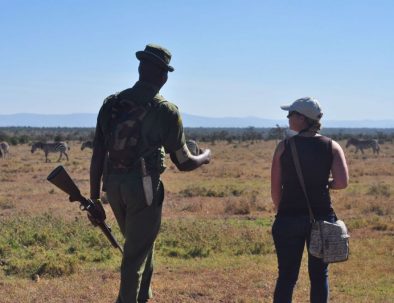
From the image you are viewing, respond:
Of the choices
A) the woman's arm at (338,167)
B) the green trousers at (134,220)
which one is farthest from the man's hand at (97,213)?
the woman's arm at (338,167)

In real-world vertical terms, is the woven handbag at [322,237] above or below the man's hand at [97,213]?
Result: below

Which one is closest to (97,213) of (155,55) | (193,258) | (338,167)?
(155,55)

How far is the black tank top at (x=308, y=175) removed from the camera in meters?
4.73

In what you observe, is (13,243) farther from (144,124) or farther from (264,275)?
(144,124)

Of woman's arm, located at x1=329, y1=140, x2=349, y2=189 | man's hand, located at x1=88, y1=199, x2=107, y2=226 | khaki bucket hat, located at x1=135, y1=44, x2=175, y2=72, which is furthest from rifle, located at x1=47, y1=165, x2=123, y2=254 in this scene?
woman's arm, located at x1=329, y1=140, x2=349, y2=189

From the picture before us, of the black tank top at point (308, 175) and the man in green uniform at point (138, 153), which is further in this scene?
the black tank top at point (308, 175)

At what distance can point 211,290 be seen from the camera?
7.06 meters

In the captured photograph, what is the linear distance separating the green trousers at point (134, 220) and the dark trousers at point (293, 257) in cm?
95

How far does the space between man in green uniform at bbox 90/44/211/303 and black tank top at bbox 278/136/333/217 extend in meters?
0.76

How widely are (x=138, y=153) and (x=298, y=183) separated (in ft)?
3.96

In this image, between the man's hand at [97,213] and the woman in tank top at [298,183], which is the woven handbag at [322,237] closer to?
the woman in tank top at [298,183]

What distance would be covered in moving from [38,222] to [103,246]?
235cm

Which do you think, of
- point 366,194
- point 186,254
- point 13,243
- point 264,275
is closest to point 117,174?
point 264,275

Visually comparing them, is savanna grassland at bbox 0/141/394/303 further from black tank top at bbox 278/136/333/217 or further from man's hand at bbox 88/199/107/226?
black tank top at bbox 278/136/333/217
